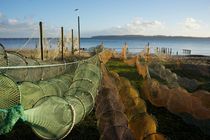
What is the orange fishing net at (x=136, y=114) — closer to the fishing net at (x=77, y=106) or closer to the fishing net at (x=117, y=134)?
the fishing net at (x=117, y=134)

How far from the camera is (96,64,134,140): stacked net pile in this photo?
593cm

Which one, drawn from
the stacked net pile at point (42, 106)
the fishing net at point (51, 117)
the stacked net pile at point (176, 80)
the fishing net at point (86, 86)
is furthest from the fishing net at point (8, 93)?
the stacked net pile at point (176, 80)

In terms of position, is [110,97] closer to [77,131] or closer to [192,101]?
[77,131]

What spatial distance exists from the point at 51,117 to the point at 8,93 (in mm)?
831

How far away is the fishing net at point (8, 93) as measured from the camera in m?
5.49

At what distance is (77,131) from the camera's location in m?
8.23

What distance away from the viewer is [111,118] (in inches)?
265

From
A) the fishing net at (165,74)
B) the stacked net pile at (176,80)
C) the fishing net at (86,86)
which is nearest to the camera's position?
the fishing net at (86,86)

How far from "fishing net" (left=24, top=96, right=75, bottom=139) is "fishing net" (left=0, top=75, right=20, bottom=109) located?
30 cm

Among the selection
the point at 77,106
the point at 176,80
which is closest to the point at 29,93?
the point at 77,106

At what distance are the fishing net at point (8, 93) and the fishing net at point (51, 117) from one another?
0.30 metres

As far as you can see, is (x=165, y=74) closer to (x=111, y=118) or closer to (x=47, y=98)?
(x=111, y=118)

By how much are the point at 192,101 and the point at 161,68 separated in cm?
734

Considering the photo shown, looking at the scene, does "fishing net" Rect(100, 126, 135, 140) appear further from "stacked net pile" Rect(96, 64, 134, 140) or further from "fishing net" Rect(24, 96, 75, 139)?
"fishing net" Rect(24, 96, 75, 139)
